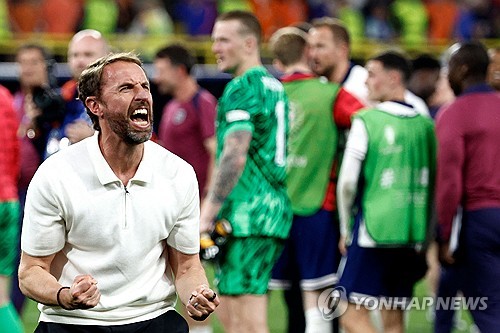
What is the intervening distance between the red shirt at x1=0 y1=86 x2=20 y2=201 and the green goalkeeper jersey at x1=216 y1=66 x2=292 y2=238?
3.98ft

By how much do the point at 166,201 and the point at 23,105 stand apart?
511cm

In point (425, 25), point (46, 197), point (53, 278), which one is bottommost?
point (425, 25)

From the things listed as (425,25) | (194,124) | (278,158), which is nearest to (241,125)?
(278,158)

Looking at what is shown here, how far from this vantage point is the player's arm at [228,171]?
6.25 m

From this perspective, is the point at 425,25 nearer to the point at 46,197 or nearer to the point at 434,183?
the point at 434,183

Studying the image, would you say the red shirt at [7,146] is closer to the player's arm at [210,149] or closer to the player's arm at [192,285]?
the player's arm at [192,285]

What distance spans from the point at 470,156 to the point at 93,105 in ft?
9.42

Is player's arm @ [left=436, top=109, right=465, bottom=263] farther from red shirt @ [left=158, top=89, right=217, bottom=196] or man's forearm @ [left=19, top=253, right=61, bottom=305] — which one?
red shirt @ [left=158, top=89, right=217, bottom=196]

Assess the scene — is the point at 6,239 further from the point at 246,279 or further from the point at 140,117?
the point at 140,117

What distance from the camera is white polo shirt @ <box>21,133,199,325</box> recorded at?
433cm

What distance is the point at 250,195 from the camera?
650cm

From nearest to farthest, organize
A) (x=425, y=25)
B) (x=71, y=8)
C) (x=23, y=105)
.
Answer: (x=23, y=105)
(x=71, y=8)
(x=425, y=25)

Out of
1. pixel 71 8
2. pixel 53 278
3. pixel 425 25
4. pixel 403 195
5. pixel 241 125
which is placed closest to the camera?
pixel 53 278

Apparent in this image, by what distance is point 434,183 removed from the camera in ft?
23.3
